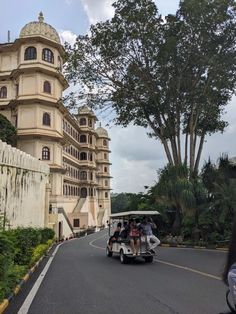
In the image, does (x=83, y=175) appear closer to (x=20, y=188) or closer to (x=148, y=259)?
(x=20, y=188)

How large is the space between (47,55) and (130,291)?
45445 millimetres

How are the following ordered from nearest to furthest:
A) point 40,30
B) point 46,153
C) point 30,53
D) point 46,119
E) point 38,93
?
point 38,93 < point 40,30 < point 30,53 < point 46,119 < point 46,153

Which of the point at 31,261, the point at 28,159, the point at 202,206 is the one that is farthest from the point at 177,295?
the point at 28,159

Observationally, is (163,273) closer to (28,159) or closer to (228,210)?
(228,210)

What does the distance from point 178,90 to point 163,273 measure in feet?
49.5

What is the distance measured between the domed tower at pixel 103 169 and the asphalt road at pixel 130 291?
85.0 metres

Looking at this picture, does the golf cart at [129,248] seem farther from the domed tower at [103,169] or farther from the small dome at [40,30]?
the domed tower at [103,169]

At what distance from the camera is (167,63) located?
25859 millimetres

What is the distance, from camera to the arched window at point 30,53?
50763 mm

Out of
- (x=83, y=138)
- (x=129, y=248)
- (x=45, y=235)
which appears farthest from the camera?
(x=83, y=138)

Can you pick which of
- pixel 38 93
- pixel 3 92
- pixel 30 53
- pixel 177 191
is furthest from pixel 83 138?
pixel 177 191

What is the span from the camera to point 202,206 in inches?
961

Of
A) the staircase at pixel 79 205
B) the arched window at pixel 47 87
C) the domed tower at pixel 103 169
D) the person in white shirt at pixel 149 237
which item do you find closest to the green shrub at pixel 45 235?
the person in white shirt at pixel 149 237

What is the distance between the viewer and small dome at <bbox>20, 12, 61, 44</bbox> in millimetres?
50944
